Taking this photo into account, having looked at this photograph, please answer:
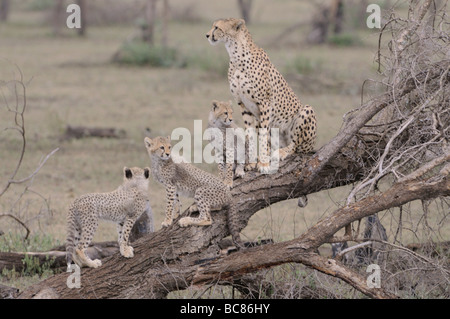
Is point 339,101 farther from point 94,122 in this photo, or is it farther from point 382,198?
point 382,198

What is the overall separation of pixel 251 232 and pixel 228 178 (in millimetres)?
1921

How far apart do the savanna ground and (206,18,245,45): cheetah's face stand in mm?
921

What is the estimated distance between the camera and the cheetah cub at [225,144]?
5035mm

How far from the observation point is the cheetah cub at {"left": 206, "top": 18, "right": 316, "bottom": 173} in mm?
5195

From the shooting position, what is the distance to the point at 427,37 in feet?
16.0

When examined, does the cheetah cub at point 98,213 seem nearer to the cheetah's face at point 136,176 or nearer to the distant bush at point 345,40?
the cheetah's face at point 136,176

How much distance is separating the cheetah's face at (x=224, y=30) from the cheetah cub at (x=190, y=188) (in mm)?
808

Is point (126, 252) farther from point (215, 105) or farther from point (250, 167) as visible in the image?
point (215, 105)

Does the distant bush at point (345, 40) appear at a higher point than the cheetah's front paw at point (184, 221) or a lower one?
higher

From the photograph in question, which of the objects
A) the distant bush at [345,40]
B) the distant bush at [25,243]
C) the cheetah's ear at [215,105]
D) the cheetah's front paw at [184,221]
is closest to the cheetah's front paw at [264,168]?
the cheetah's ear at [215,105]

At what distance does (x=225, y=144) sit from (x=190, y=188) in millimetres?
520

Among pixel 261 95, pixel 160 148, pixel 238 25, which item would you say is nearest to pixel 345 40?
pixel 238 25

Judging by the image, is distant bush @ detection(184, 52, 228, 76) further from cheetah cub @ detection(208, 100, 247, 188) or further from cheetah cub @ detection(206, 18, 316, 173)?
cheetah cub @ detection(208, 100, 247, 188)

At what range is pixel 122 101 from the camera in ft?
40.9
